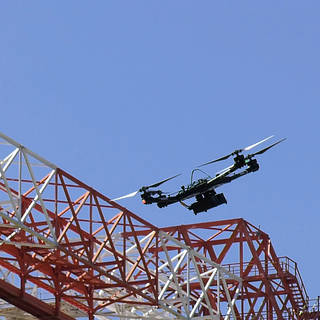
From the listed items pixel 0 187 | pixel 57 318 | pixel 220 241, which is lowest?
pixel 57 318

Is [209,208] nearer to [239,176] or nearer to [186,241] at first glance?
[239,176]

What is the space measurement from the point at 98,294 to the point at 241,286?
32.8 feet

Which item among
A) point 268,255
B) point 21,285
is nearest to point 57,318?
point 21,285

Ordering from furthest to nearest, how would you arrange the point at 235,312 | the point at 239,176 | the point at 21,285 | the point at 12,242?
the point at 235,312 → the point at 239,176 → the point at 21,285 → the point at 12,242

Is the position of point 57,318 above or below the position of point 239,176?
below

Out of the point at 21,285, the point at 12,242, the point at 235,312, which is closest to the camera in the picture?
the point at 12,242

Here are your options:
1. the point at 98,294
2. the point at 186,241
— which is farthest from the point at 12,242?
the point at 186,241

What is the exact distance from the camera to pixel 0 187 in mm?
55500

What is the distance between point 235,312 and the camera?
2719 inches

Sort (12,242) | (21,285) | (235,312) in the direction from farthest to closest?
(235,312) → (21,285) → (12,242)

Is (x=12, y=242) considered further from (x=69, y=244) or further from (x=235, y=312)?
(x=235, y=312)

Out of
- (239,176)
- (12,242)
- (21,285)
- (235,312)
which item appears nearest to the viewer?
(12,242)

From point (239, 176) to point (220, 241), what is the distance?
9.63m

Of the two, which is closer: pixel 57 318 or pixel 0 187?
pixel 0 187
